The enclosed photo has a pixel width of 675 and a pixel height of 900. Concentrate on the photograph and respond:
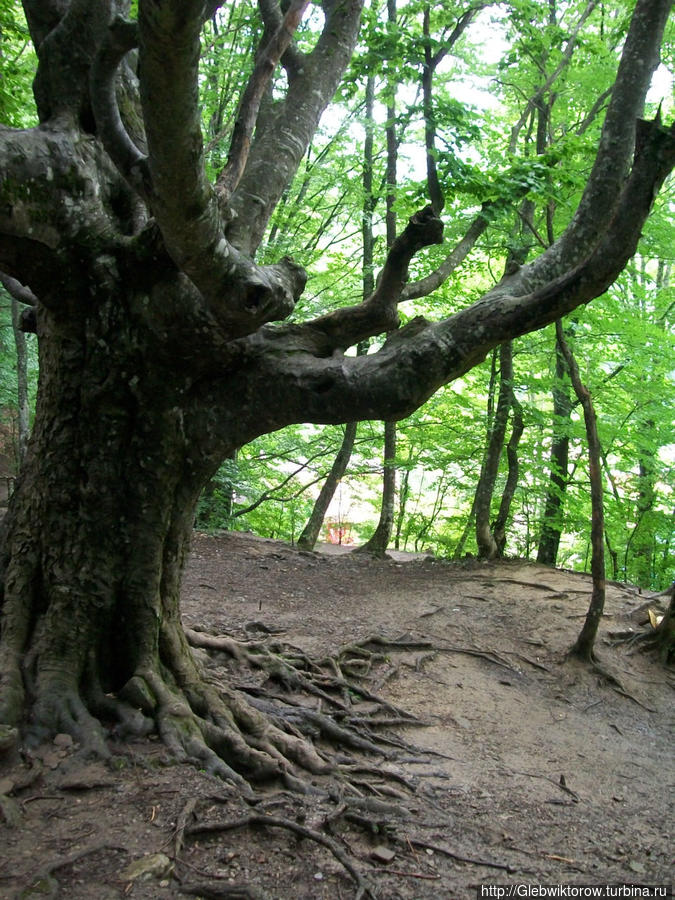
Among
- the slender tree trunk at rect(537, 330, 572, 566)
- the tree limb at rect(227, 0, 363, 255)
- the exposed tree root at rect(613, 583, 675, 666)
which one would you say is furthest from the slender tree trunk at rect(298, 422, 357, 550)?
the tree limb at rect(227, 0, 363, 255)

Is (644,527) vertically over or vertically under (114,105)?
over

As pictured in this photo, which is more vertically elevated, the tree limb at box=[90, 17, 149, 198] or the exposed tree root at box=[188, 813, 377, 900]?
the tree limb at box=[90, 17, 149, 198]

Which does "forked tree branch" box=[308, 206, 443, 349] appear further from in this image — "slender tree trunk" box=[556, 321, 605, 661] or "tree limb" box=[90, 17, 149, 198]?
"slender tree trunk" box=[556, 321, 605, 661]

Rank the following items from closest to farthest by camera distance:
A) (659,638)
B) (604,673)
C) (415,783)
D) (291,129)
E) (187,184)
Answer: (187,184)
(415,783)
(291,129)
(604,673)
(659,638)

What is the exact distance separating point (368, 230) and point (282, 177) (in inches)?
375

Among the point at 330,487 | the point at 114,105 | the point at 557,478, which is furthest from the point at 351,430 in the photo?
the point at 114,105

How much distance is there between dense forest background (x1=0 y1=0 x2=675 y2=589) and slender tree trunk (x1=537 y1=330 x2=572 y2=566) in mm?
39

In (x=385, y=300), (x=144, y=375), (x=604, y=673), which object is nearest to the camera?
(x=144, y=375)

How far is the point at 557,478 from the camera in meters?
12.4

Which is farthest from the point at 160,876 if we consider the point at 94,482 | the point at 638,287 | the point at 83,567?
the point at 638,287

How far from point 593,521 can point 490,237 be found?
238 inches

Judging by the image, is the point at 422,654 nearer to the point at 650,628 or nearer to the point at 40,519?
the point at 650,628

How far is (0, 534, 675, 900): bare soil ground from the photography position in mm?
2920

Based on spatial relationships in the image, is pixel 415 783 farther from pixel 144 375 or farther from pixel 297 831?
pixel 144 375
